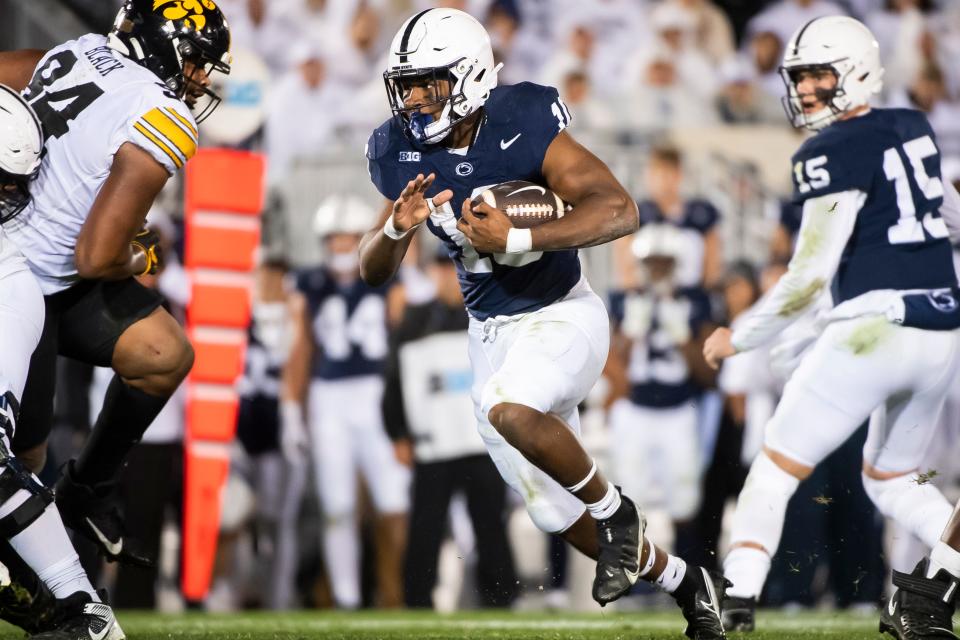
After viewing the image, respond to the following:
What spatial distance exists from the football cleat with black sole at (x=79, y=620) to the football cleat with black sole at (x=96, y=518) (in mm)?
505

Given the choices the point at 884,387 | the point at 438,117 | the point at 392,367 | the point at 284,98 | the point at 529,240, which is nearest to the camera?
the point at 529,240

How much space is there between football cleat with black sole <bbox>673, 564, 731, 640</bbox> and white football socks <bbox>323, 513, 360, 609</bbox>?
319cm

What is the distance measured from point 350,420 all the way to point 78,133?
335 cm

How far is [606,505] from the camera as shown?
11.7 ft

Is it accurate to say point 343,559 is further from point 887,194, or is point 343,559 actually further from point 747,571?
point 887,194

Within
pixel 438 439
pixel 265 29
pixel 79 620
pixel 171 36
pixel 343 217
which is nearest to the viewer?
pixel 79 620

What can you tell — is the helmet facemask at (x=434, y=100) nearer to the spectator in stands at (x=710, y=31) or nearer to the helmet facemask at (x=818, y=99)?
the helmet facemask at (x=818, y=99)

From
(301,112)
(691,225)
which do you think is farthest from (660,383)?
(301,112)

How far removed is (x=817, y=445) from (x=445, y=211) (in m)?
1.61

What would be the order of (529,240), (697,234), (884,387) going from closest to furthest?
(529,240), (884,387), (697,234)

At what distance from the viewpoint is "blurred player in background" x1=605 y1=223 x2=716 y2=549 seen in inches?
273

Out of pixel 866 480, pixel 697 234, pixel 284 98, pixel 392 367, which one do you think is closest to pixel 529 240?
pixel 866 480

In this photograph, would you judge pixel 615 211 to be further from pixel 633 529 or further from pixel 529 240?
pixel 633 529

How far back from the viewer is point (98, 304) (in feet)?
13.5
